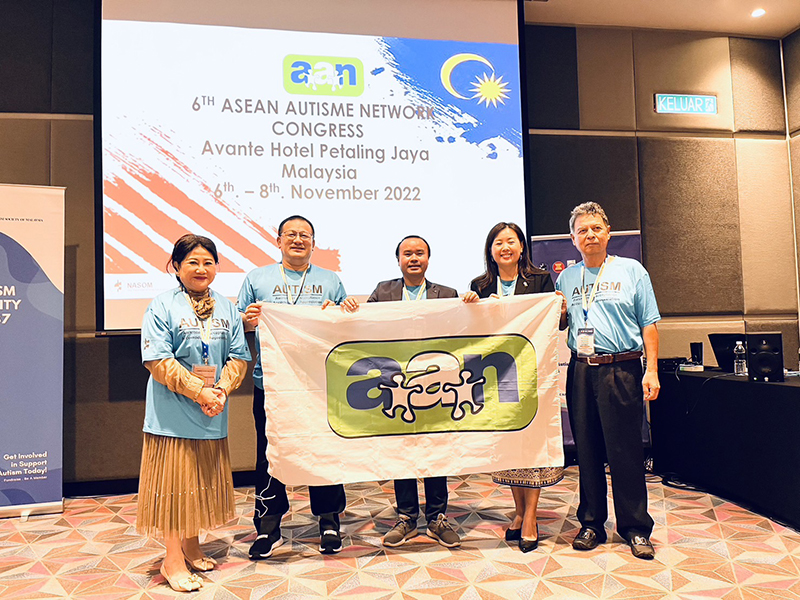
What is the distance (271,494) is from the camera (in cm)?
265

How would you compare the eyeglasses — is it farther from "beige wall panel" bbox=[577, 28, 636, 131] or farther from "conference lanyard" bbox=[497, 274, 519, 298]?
"beige wall panel" bbox=[577, 28, 636, 131]

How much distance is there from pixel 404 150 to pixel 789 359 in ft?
12.1

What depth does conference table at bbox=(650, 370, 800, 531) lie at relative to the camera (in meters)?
2.96

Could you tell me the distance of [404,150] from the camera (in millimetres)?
4102

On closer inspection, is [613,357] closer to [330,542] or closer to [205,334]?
[330,542]

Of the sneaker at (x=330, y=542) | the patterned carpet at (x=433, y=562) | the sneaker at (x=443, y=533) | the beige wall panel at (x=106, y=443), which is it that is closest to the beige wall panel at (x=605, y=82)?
the patterned carpet at (x=433, y=562)

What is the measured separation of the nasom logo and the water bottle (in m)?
1.77

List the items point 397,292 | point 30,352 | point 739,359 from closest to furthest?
point 397,292 → point 30,352 → point 739,359

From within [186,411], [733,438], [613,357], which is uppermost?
[613,357]

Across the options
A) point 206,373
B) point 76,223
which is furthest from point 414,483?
point 76,223

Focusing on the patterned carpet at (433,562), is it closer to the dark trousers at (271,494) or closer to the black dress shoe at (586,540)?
the black dress shoe at (586,540)

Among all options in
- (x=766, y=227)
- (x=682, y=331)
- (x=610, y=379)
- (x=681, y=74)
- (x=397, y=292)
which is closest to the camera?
(x=610, y=379)

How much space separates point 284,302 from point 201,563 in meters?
1.15

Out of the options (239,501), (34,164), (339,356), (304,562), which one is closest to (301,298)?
(339,356)
